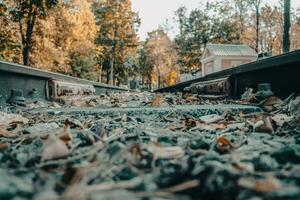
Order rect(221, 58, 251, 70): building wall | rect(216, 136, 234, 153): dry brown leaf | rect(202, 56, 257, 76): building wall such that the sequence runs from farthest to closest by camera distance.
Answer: rect(221, 58, 251, 70): building wall < rect(202, 56, 257, 76): building wall < rect(216, 136, 234, 153): dry brown leaf

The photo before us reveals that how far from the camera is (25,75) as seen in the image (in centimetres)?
550

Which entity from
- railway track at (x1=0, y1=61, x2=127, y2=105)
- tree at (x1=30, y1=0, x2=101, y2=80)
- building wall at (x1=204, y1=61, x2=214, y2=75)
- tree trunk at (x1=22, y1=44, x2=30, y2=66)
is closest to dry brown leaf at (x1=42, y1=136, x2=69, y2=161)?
railway track at (x1=0, y1=61, x2=127, y2=105)

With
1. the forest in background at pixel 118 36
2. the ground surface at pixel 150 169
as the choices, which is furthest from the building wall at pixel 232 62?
the ground surface at pixel 150 169

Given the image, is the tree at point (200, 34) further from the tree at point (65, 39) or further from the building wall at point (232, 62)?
the tree at point (65, 39)

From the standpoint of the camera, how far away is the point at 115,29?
164 feet

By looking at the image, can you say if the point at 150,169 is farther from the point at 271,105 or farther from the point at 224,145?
the point at 271,105

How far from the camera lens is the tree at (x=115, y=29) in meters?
48.9

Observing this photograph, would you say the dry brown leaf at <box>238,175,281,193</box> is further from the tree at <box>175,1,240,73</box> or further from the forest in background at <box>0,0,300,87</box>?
the tree at <box>175,1,240,73</box>

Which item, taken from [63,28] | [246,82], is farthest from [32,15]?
[246,82]

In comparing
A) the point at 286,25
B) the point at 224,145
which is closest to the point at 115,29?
the point at 286,25

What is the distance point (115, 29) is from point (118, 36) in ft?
3.63

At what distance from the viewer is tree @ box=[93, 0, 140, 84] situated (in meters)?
48.9

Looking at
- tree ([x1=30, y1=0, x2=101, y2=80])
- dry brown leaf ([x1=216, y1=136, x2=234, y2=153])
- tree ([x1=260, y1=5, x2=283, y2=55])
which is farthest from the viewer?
tree ([x1=260, y1=5, x2=283, y2=55])

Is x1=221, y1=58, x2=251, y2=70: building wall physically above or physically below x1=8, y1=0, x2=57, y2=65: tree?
above
